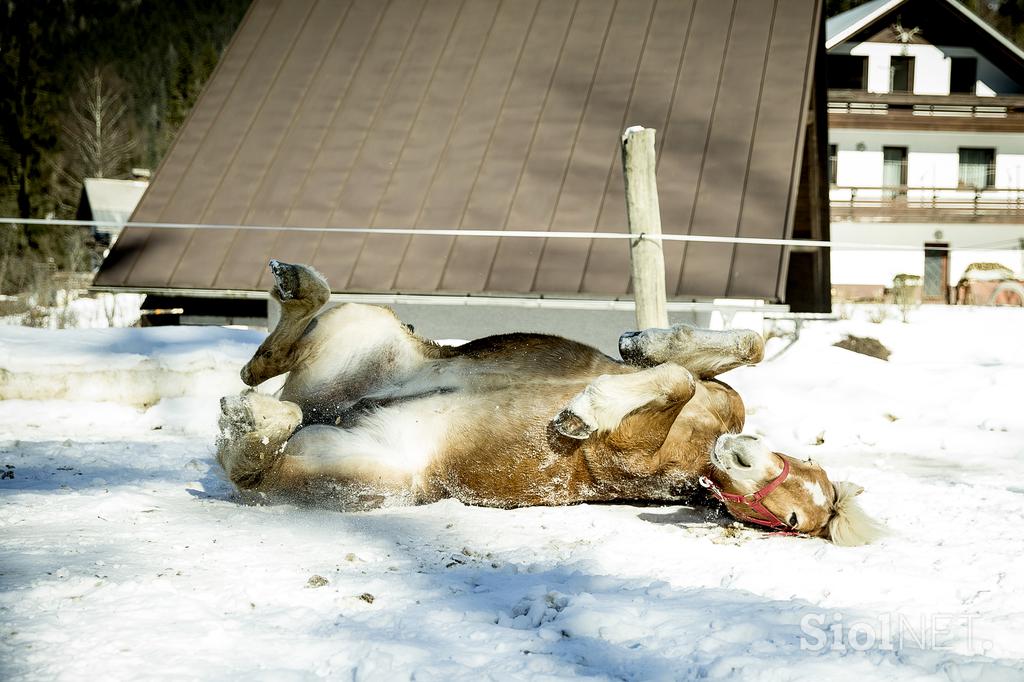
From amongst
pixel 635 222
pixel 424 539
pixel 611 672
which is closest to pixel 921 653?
pixel 611 672

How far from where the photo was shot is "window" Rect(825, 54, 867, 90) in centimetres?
3088

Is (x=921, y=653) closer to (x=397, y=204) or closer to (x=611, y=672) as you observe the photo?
(x=611, y=672)

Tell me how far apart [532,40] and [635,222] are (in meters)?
6.20

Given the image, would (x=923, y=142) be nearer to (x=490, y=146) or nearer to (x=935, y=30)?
(x=935, y=30)

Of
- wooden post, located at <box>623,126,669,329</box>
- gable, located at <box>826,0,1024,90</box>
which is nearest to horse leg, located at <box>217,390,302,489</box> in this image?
wooden post, located at <box>623,126,669,329</box>

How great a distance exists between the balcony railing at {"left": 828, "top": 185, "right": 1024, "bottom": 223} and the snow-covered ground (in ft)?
87.0

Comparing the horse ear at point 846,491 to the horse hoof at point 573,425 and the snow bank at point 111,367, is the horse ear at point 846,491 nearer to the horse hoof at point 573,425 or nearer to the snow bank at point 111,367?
the horse hoof at point 573,425

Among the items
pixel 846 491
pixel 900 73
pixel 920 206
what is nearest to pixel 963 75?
pixel 900 73

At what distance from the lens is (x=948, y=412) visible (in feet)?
21.2

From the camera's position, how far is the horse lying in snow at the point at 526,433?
126 inches

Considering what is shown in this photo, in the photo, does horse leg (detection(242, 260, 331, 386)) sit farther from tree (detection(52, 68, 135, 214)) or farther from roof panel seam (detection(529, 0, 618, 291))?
tree (detection(52, 68, 135, 214))

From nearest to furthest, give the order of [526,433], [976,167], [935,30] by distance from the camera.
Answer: [526,433] → [935,30] → [976,167]

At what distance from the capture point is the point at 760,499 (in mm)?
3205

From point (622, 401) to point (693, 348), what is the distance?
49 cm
